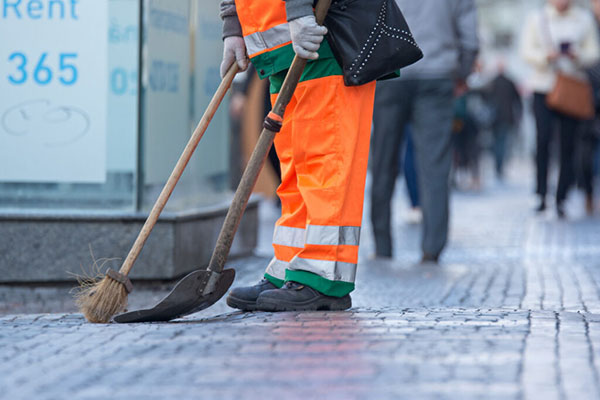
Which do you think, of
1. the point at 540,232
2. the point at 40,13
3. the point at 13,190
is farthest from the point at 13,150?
the point at 540,232

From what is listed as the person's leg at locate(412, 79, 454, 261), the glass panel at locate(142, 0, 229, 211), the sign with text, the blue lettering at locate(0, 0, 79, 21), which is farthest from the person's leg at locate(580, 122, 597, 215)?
the blue lettering at locate(0, 0, 79, 21)

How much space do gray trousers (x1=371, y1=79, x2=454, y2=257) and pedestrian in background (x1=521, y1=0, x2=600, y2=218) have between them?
12.5 feet

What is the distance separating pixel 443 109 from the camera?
24.3ft

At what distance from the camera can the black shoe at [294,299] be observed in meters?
4.33

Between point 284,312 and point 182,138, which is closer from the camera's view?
point 284,312

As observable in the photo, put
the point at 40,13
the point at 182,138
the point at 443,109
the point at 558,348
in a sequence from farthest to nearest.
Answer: the point at 443,109
the point at 182,138
the point at 40,13
the point at 558,348

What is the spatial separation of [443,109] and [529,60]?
13.5 feet

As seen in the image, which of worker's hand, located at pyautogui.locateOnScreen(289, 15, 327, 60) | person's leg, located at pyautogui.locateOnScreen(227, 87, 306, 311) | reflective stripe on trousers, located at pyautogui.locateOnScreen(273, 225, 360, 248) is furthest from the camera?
person's leg, located at pyautogui.locateOnScreen(227, 87, 306, 311)

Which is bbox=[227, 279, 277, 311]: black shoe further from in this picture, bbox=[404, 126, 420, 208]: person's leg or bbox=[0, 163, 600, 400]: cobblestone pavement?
bbox=[404, 126, 420, 208]: person's leg

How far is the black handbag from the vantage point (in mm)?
4332

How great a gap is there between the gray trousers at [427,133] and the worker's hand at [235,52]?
2.87 metres

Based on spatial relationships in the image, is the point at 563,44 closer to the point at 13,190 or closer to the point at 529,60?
the point at 529,60

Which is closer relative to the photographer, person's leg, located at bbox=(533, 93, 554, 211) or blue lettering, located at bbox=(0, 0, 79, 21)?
blue lettering, located at bbox=(0, 0, 79, 21)

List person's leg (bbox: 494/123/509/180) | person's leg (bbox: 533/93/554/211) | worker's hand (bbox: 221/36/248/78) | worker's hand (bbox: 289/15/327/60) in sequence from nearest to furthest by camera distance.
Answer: worker's hand (bbox: 289/15/327/60), worker's hand (bbox: 221/36/248/78), person's leg (bbox: 533/93/554/211), person's leg (bbox: 494/123/509/180)
